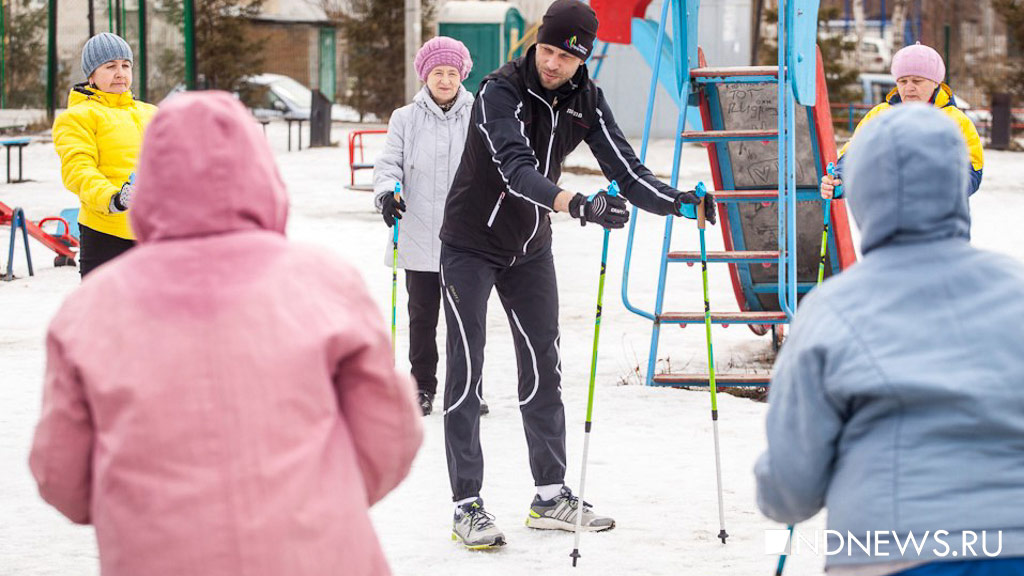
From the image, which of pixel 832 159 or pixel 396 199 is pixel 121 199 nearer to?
pixel 396 199

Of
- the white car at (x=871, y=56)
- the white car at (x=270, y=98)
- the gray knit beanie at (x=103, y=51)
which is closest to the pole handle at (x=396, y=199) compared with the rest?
the gray knit beanie at (x=103, y=51)

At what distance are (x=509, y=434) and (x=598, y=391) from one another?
1073 millimetres

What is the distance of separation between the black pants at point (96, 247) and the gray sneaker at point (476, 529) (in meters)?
1.92

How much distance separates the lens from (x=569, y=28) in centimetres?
439

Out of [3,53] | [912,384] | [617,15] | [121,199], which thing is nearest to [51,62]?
[3,53]

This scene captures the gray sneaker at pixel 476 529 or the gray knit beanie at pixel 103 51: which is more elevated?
the gray knit beanie at pixel 103 51

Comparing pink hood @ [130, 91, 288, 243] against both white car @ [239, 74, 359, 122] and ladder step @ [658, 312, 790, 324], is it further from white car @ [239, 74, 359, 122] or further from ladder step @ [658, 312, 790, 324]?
white car @ [239, 74, 359, 122]

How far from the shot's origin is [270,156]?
2297 millimetres

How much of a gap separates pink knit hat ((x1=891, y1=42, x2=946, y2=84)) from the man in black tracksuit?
1.86 meters

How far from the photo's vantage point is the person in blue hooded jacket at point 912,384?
216cm

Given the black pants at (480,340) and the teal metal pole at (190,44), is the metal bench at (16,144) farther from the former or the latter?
the black pants at (480,340)

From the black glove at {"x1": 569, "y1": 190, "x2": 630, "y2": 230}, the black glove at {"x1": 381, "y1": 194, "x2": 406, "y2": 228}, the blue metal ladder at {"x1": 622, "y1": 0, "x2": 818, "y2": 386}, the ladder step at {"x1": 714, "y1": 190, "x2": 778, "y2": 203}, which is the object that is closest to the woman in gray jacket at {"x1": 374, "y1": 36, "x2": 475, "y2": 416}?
the black glove at {"x1": 381, "y1": 194, "x2": 406, "y2": 228}

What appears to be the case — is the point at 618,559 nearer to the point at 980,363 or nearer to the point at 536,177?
the point at 536,177

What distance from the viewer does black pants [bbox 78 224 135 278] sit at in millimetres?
5586
